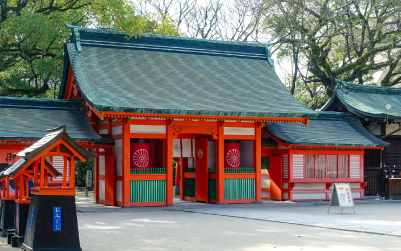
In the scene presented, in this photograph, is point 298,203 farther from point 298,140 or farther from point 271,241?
point 271,241

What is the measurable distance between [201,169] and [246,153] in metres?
2.07

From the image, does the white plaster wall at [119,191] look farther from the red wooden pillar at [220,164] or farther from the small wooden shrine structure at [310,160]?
the small wooden shrine structure at [310,160]

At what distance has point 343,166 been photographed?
20.8 metres

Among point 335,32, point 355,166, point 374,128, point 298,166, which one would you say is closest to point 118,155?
point 298,166

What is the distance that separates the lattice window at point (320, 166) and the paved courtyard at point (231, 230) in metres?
4.64

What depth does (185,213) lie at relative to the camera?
15.1m

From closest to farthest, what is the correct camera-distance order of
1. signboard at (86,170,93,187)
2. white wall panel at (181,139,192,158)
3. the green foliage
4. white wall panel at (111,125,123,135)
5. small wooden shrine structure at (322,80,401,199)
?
white wall panel at (111,125,123,135), white wall panel at (181,139,192,158), small wooden shrine structure at (322,80,401,199), signboard at (86,170,93,187), the green foliage

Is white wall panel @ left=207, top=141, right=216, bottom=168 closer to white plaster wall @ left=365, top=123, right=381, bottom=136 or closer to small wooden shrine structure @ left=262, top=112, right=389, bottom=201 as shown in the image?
small wooden shrine structure @ left=262, top=112, right=389, bottom=201

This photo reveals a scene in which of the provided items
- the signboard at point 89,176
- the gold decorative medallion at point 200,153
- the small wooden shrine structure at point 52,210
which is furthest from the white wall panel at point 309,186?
the small wooden shrine structure at point 52,210

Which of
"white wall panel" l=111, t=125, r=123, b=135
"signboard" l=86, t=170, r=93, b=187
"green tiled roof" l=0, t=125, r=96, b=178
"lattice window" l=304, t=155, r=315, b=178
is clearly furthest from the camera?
"signboard" l=86, t=170, r=93, b=187

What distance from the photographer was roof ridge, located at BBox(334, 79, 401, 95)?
2369 centimetres

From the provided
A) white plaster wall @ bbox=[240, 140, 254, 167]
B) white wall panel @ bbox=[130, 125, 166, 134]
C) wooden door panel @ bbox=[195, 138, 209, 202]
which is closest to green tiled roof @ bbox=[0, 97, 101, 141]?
white wall panel @ bbox=[130, 125, 166, 134]

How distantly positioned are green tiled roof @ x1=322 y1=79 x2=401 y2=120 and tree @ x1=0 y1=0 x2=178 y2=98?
9.06 m

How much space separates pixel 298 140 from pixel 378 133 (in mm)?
5545
